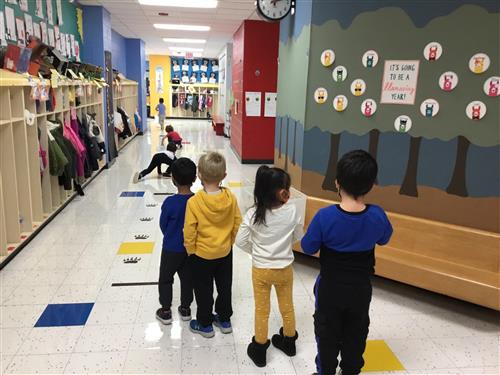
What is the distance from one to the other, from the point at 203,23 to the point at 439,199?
25.3 feet

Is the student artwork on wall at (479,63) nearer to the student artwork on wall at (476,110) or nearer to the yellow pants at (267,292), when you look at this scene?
the student artwork on wall at (476,110)

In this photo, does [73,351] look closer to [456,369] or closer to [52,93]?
[456,369]

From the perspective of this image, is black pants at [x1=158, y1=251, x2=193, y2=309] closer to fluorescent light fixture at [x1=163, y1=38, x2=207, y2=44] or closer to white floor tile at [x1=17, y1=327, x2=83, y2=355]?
white floor tile at [x1=17, y1=327, x2=83, y2=355]

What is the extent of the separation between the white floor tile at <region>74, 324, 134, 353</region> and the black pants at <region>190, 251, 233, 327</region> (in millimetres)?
472

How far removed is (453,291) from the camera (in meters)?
3.00

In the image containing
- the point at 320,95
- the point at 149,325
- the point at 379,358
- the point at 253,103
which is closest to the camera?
the point at 379,358

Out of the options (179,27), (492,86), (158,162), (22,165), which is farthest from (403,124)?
(179,27)

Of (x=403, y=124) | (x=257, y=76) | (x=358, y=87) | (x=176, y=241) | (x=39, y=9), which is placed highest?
(x=39, y=9)

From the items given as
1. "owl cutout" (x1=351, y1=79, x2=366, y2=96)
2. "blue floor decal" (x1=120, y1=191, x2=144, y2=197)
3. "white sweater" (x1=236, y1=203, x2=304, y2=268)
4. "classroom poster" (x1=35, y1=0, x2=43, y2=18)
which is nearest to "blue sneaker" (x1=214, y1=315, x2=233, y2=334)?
"white sweater" (x1=236, y1=203, x2=304, y2=268)

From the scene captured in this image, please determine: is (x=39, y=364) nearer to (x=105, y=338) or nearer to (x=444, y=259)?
(x=105, y=338)

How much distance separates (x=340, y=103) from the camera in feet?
12.1

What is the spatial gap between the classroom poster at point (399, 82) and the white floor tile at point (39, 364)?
2.99m

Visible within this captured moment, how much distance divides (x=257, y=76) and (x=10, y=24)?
5257mm

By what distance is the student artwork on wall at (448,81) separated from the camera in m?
3.20
